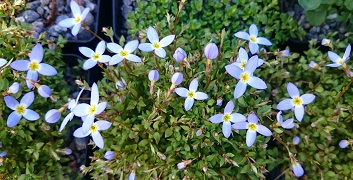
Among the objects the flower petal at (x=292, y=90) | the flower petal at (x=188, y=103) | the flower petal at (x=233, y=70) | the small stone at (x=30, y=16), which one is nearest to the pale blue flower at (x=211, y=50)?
the flower petal at (x=233, y=70)

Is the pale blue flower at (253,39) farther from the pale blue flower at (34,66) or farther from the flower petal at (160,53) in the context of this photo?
the pale blue flower at (34,66)

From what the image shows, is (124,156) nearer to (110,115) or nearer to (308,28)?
(110,115)

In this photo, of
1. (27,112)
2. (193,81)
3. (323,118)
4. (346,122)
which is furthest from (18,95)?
(346,122)

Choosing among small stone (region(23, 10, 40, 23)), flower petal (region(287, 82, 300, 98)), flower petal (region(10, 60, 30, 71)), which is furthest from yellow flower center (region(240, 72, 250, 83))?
small stone (region(23, 10, 40, 23))

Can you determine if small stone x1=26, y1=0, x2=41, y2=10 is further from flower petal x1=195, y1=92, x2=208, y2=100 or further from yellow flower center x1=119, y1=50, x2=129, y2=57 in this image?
flower petal x1=195, y1=92, x2=208, y2=100

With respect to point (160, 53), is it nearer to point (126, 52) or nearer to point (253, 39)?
point (126, 52)

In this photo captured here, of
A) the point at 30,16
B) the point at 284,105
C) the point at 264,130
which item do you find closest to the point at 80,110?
the point at 264,130
